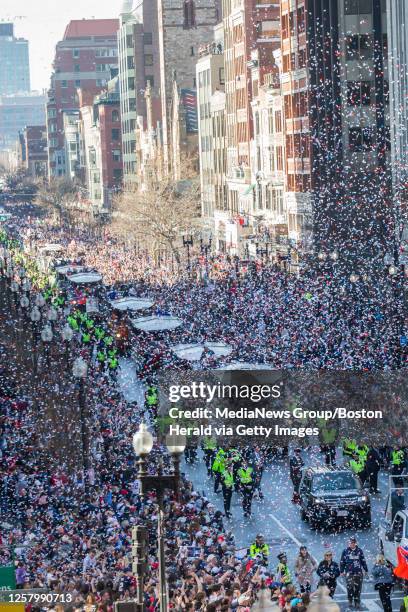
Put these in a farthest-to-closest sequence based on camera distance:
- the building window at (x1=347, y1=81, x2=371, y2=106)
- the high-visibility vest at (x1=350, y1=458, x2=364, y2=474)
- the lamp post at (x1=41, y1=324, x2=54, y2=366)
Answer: the building window at (x1=347, y1=81, x2=371, y2=106) → the lamp post at (x1=41, y1=324, x2=54, y2=366) → the high-visibility vest at (x1=350, y1=458, x2=364, y2=474)

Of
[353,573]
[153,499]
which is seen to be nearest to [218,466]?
[153,499]

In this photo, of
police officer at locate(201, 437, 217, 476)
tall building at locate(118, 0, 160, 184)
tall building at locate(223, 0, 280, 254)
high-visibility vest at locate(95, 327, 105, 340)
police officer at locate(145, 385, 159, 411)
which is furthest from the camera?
tall building at locate(118, 0, 160, 184)

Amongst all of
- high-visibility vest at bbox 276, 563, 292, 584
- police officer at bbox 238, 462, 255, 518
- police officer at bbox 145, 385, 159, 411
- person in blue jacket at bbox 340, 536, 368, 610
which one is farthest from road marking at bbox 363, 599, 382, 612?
police officer at bbox 145, 385, 159, 411

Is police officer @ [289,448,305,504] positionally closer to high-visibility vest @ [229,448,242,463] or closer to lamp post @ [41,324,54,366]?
high-visibility vest @ [229,448,242,463]

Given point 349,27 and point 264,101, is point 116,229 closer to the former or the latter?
point 264,101

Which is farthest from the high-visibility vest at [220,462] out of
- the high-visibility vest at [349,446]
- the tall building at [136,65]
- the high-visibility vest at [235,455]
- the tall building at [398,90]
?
the tall building at [136,65]

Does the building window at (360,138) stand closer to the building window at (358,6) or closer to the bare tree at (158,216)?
the building window at (358,6)
